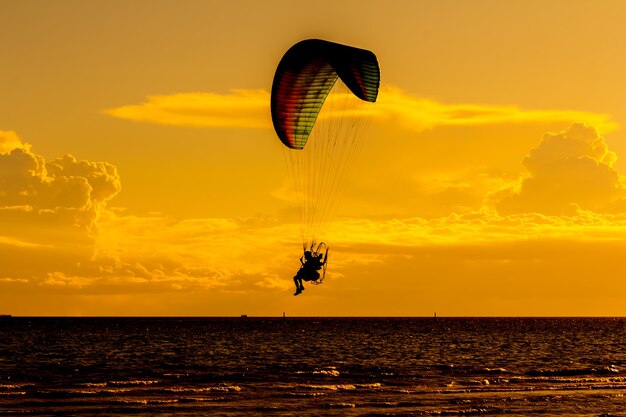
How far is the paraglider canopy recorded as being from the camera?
33.0 m

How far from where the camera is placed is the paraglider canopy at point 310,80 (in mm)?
33031

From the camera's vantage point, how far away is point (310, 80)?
35.4 meters

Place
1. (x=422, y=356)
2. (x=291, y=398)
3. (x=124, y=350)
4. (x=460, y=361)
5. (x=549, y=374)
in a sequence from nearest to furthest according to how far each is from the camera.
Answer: (x=291, y=398) < (x=549, y=374) < (x=460, y=361) < (x=422, y=356) < (x=124, y=350)

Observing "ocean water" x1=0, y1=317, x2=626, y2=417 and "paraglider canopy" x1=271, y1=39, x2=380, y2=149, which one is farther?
"ocean water" x1=0, y1=317, x2=626, y2=417

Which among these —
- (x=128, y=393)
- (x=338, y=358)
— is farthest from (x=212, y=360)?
(x=128, y=393)

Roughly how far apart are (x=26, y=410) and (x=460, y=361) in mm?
39357

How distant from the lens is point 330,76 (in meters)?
36.1

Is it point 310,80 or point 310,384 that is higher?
point 310,80

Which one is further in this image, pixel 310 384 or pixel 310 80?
pixel 310 384

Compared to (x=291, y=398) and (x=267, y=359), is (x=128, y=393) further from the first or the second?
(x=267, y=359)

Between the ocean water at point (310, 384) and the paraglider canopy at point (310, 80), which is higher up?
the paraglider canopy at point (310, 80)

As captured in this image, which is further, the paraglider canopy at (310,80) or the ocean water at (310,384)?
the ocean water at (310,384)

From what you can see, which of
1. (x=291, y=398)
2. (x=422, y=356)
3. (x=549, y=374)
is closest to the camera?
(x=291, y=398)

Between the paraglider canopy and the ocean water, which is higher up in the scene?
the paraglider canopy
